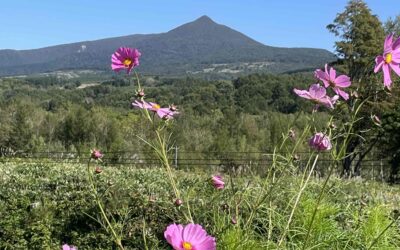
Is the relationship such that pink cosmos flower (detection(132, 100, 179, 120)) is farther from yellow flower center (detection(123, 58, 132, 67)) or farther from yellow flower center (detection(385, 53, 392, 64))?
yellow flower center (detection(385, 53, 392, 64))

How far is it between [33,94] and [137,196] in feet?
318

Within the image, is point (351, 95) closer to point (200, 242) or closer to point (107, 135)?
point (200, 242)

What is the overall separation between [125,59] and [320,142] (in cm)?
61

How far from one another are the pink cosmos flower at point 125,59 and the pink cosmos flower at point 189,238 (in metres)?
0.61

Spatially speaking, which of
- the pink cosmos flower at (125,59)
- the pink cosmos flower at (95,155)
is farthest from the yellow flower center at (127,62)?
the pink cosmos flower at (95,155)

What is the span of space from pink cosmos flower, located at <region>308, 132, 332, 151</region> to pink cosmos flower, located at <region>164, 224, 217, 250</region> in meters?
0.80

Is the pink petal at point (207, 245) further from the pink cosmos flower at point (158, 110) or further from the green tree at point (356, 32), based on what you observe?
the green tree at point (356, 32)

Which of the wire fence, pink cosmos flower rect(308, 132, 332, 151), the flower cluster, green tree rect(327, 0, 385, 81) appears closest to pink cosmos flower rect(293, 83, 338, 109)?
the flower cluster

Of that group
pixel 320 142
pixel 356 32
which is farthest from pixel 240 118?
pixel 320 142

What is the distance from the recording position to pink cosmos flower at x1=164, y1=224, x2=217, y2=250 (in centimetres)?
84

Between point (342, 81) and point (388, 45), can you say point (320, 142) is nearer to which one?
point (342, 81)

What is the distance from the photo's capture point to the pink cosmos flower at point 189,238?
0.84 meters

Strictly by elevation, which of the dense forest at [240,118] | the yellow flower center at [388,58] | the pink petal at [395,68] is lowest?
the dense forest at [240,118]

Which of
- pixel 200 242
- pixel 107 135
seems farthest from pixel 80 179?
pixel 107 135
